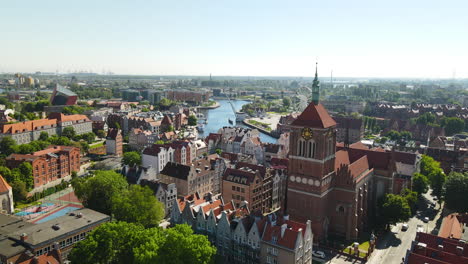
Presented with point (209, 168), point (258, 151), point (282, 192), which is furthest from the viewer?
point (258, 151)

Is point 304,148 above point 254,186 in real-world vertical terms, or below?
above

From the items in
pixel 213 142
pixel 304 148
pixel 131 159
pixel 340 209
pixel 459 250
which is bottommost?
pixel 340 209

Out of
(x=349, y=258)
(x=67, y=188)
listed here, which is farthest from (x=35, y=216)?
(x=349, y=258)

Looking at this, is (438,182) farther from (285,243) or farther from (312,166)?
(285,243)

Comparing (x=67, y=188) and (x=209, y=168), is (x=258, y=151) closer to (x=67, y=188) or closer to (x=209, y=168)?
(x=209, y=168)

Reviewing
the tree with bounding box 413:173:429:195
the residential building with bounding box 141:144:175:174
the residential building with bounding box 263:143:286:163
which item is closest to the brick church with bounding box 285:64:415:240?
the tree with bounding box 413:173:429:195

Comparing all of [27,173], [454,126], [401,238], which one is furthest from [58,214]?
[454,126]

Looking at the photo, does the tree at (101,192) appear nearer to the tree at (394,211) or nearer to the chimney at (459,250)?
the tree at (394,211)
